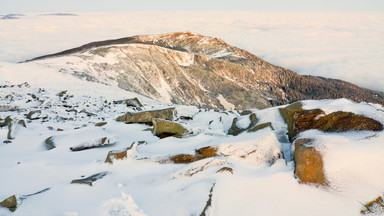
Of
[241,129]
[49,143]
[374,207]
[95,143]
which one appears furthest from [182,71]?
[374,207]

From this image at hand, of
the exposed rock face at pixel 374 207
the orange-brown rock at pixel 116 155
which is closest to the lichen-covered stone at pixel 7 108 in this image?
the orange-brown rock at pixel 116 155

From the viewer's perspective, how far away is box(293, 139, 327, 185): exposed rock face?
17.5ft

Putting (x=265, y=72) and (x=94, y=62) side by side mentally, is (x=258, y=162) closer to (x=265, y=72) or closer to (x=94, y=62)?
(x=94, y=62)

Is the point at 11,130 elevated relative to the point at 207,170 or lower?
lower

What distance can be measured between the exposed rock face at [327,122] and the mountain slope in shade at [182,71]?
37.5 metres

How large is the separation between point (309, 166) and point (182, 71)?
73.7 meters

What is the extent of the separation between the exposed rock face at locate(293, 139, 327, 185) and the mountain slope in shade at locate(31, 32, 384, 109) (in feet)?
128

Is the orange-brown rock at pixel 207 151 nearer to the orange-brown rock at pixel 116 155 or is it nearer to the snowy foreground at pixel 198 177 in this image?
the snowy foreground at pixel 198 177

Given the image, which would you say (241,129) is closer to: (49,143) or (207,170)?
(207,170)

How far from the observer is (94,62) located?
50.0m

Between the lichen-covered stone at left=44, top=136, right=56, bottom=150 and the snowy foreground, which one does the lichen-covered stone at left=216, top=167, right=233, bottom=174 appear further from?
the lichen-covered stone at left=44, top=136, right=56, bottom=150

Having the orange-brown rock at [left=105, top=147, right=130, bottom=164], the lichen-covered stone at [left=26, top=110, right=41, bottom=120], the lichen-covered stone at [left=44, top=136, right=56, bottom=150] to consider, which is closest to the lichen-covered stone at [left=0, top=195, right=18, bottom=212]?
the orange-brown rock at [left=105, top=147, right=130, bottom=164]

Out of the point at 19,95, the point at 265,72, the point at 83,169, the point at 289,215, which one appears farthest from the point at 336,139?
the point at 265,72

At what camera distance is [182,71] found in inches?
3049
